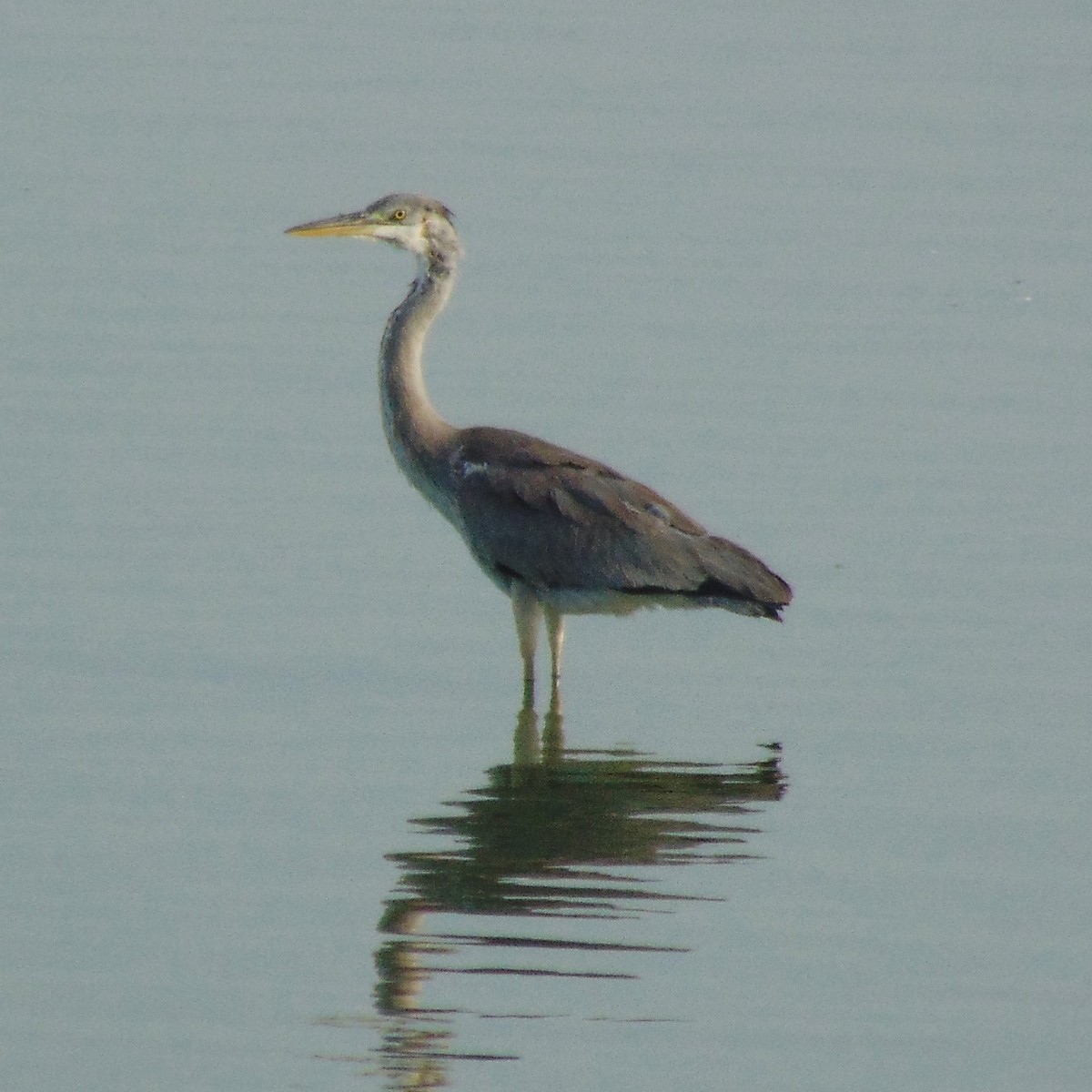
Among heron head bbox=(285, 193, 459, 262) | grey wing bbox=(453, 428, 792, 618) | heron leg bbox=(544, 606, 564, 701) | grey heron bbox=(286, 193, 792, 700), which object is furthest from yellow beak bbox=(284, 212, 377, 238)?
heron leg bbox=(544, 606, 564, 701)

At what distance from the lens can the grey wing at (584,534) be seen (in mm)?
9930

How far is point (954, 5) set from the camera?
24578 millimetres

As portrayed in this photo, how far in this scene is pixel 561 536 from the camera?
10.2 metres

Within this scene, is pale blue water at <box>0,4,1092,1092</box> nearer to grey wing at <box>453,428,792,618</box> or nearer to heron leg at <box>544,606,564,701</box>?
heron leg at <box>544,606,564,701</box>

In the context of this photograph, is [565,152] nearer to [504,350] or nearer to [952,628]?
[504,350]

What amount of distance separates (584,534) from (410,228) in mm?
1746

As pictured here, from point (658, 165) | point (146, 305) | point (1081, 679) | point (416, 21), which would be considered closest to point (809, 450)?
point (1081, 679)

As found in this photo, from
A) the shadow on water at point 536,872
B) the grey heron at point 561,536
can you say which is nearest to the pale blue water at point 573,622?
the shadow on water at point 536,872

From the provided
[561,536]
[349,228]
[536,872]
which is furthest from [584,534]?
[536,872]

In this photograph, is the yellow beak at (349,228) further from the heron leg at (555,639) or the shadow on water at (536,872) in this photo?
the shadow on water at (536,872)

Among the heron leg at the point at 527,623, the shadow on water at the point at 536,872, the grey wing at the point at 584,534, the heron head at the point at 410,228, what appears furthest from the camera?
the heron head at the point at 410,228

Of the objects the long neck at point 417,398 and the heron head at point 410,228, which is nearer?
the long neck at point 417,398

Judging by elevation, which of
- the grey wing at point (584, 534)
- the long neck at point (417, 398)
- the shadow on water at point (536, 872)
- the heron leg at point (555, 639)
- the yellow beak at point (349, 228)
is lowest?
the shadow on water at point (536, 872)

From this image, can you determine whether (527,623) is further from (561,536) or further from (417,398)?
(417,398)
